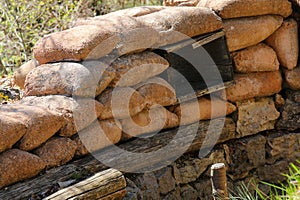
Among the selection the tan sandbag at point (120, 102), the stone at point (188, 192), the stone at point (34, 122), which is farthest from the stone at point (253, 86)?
the stone at point (34, 122)

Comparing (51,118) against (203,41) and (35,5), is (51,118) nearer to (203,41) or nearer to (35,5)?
(203,41)

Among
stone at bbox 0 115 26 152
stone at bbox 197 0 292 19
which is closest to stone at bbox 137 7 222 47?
stone at bbox 197 0 292 19

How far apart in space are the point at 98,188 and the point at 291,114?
2.43 meters

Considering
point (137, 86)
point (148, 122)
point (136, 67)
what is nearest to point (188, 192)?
point (148, 122)

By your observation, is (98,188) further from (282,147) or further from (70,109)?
(282,147)

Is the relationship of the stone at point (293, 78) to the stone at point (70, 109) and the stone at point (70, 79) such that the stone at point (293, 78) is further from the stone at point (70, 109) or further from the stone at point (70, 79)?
the stone at point (70, 109)

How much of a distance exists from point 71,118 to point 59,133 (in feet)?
0.45

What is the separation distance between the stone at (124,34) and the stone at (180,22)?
95mm

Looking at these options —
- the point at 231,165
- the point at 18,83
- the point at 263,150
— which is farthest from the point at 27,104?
the point at 263,150

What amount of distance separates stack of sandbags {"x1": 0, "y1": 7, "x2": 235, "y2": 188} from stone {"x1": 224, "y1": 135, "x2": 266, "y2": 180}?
437 mm

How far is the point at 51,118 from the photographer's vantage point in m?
3.33

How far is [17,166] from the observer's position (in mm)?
3094

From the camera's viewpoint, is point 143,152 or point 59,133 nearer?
point 59,133

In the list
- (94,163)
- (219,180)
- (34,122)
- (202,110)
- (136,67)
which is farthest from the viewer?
(202,110)
